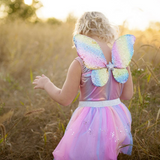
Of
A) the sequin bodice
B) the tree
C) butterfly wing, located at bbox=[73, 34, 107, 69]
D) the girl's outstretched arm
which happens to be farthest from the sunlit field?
the tree

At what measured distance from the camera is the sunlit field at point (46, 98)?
4.75 ft

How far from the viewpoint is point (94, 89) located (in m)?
1.13

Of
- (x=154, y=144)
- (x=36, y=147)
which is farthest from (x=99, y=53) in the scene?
(x=36, y=147)

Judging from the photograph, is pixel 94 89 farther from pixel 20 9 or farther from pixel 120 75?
pixel 20 9

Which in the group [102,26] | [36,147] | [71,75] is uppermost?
[102,26]

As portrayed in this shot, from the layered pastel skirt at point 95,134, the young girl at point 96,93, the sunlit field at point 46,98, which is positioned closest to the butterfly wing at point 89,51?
the young girl at point 96,93

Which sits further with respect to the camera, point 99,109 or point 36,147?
point 36,147

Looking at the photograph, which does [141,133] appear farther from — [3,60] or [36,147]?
[3,60]

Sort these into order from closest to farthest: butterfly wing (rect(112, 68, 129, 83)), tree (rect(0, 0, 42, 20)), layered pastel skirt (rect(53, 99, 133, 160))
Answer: layered pastel skirt (rect(53, 99, 133, 160))
butterfly wing (rect(112, 68, 129, 83))
tree (rect(0, 0, 42, 20))

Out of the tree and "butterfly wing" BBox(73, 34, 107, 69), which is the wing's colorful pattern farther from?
the tree

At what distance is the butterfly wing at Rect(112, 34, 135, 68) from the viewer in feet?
3.82

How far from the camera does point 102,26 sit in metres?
1.21

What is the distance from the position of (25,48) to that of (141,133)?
356 centimetres

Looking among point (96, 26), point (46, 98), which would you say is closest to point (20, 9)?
point (46, 98)
